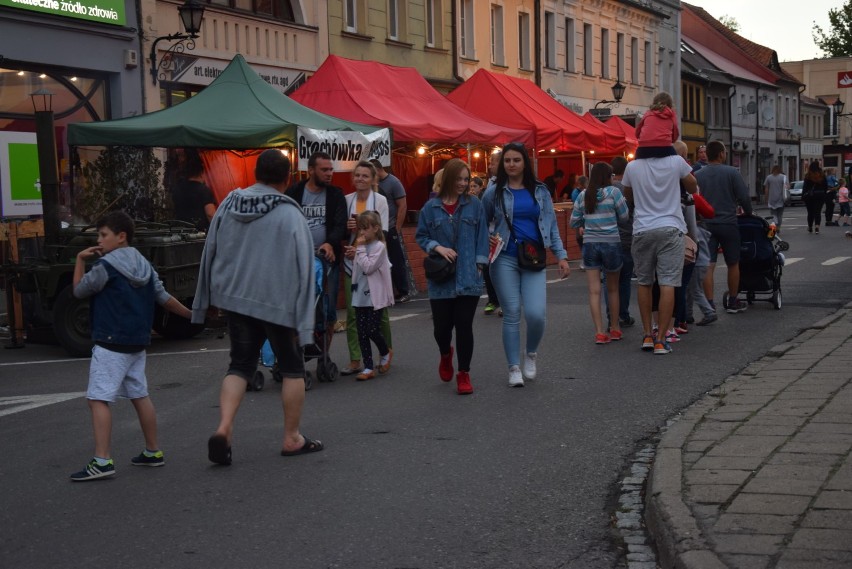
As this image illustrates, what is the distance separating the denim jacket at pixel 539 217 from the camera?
9.27 metres

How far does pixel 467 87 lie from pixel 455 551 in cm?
2234

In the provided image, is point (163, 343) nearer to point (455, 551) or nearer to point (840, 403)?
point (840, 403)

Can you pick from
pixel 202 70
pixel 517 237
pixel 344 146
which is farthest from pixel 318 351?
pixel 202 70

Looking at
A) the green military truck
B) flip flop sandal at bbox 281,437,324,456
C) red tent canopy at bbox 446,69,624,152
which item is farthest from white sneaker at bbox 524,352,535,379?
red tent canopy at bbox 446,69,624,152

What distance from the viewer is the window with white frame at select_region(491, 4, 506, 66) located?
117ft

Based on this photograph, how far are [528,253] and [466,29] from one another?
25.6 metres

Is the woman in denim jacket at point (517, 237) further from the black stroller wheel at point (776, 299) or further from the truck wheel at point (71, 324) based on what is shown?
the black stroller wheel at point (776, 299)

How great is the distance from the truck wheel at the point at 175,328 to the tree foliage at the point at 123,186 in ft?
8.51

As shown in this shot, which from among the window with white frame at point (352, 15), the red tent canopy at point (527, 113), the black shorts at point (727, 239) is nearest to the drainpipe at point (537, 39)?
the red tent canopy at point (527, 113)

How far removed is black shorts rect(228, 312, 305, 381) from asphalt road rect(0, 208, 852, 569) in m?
0.51

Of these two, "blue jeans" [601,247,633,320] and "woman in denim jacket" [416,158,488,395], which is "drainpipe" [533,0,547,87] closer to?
"blue jeans" [601,247,633,320]

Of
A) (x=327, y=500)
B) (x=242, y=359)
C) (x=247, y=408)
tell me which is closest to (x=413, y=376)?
(x=247, y=408)

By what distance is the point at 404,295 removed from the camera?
15867 millimetres

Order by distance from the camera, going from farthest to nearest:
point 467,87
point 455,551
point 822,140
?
point 822,140 → point 467,87 → point 455,551
